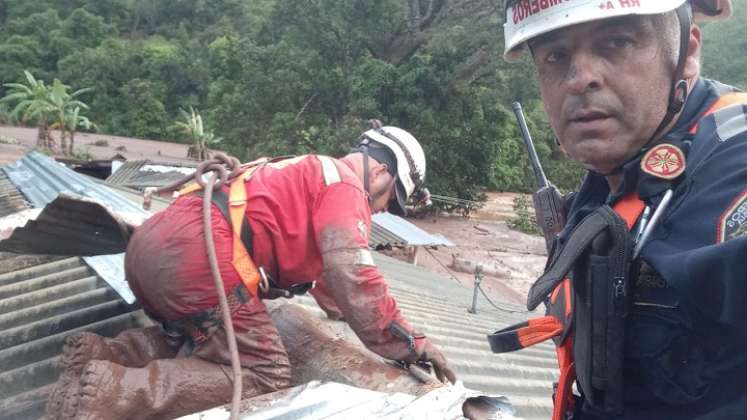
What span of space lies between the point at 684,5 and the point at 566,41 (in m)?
0.29

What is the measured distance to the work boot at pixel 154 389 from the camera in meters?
2.05

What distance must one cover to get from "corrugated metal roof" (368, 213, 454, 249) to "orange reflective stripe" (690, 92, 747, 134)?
9.50 m

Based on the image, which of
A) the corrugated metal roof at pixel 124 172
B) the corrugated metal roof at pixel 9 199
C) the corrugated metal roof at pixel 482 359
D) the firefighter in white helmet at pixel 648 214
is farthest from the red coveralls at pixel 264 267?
the corrugated metal roof at pixel 124 172

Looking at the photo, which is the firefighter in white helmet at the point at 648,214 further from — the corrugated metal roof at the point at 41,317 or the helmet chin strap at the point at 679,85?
the corrugated metal roof at the point at 41,317

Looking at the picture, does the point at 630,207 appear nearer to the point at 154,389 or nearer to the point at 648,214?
the point at 648,214

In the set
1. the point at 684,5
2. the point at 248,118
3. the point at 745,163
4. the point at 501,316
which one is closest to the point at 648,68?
the point at 684,5

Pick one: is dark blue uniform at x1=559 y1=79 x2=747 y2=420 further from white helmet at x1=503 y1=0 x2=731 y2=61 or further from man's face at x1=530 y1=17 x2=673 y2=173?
white helmet at x1=503 y1=0 x2=731 y2=61

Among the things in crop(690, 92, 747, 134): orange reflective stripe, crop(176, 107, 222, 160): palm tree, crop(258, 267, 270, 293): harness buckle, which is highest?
crop(690, 92, 747, 134): orange reflective stripe

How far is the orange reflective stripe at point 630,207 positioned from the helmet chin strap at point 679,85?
3.5 inches

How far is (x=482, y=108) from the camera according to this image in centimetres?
2444

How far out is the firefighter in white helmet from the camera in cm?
109

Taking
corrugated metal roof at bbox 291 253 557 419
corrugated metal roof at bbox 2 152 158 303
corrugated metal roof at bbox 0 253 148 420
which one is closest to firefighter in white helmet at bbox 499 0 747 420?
corrugated metal roof at bbox 291 253 557 419

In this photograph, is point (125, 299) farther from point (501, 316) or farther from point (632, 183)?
point (501, 316)

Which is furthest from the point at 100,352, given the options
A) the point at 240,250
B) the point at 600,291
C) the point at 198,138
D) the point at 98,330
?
the point at 198,138
